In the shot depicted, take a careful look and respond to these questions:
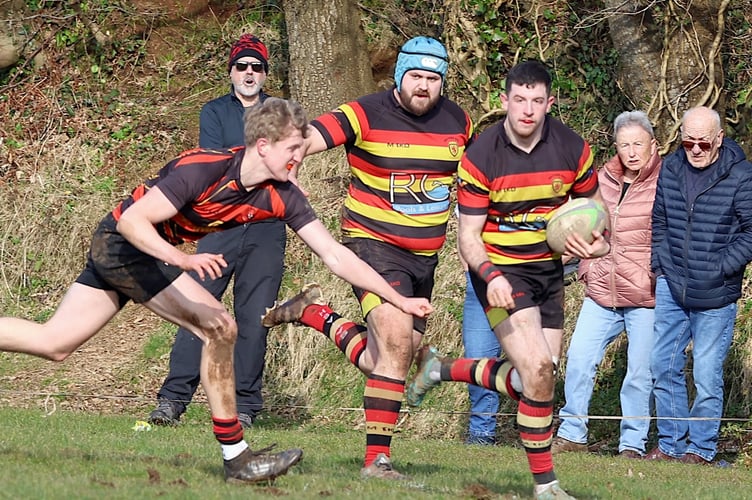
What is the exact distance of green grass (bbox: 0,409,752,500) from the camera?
6.45 meters

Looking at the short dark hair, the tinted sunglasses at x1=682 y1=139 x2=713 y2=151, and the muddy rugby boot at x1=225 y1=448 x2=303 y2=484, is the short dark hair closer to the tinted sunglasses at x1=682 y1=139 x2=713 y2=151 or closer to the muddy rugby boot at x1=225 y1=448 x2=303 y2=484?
the muddy rugby boot at x1=225 y1=448 x2=303 y2=484

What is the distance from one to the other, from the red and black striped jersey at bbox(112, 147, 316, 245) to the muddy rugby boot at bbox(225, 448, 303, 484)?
52.1 inches

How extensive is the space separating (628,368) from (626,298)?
58 cm

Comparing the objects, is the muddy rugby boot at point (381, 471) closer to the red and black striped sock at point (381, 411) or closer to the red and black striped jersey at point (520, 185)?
the red and black striped sock at point (381, 411)

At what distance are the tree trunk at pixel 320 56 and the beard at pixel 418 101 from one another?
24.0 ft

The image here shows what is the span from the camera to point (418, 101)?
26.1ft

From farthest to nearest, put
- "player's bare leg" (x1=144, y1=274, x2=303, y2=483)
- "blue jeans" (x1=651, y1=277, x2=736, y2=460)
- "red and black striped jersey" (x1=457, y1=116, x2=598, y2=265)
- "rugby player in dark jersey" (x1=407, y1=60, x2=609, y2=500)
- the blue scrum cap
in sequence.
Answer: "blue jeans" (x1=651, y1=277, x2=736, y2=460) → the blue scrum cap → "red and black striped jersey" (x1=457, y1=116, x2=598, y2=265) → "rugby player in dark jersey" (x1=407, y1=60, x2=609, y2=500) → "player's bare leg" (x1=144, y1=274, x2=303, y2=483)

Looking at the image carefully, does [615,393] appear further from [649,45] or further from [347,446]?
[649,45]

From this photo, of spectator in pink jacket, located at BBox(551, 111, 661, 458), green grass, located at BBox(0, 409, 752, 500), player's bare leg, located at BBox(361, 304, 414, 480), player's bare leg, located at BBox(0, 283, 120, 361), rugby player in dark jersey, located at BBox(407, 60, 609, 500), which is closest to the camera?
green grass, located at BBox(0, 409, 752, 500)

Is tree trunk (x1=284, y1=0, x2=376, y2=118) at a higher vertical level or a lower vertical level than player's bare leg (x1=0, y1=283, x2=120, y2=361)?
higher

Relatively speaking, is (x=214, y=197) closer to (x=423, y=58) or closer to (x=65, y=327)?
(x=65, y=327)

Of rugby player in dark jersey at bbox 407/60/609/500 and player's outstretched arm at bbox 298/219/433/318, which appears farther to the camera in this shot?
rugby player in dark jersey at bbox 407/60/609/500

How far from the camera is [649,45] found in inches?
535

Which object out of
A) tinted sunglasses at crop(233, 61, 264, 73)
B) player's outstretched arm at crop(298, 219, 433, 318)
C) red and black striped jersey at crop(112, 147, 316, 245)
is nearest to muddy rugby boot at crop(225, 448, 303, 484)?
player's outstretched arm at crop(298, 219, 433, 318)
